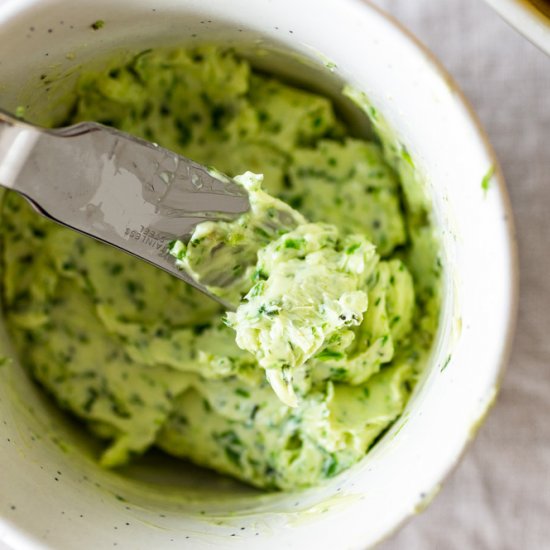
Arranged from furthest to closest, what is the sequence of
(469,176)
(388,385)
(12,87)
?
(388,385) < (12,87) < (469,176)

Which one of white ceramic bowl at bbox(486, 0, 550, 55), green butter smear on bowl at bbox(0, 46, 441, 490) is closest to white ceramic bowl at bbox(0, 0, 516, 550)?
green butter smear on bowl at bbox(0, 46, 441, 490)

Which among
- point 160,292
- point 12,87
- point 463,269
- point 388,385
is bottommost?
point 160,292

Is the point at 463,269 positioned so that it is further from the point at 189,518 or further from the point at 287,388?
the point at 189,518

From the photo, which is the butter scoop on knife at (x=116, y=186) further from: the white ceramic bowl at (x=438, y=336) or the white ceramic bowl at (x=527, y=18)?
the white ceramic bowl at (x=527, y=18)

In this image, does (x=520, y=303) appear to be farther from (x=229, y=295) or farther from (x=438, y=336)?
(x=229, y=295)

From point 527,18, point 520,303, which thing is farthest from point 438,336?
point 527,18

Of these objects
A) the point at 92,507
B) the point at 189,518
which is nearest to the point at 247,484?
the point at 189,518

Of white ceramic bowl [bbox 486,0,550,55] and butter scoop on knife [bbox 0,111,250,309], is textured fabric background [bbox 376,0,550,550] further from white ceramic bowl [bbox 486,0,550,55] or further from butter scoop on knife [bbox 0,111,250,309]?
butter scoop on knife [bbox 0,111,250,309]

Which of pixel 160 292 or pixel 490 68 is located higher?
pixel 490 68
